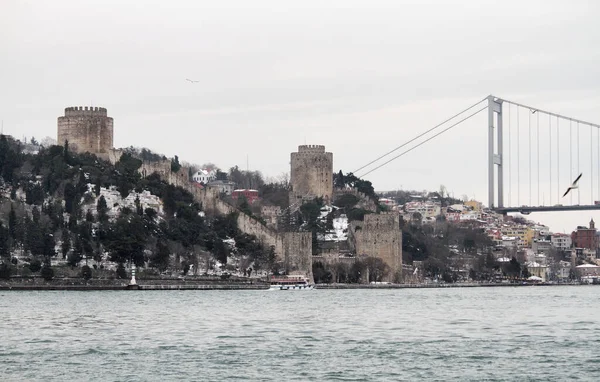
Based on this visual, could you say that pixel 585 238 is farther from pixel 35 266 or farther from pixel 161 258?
pixel 35 266

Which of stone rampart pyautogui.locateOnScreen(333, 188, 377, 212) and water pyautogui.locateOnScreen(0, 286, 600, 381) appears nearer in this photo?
water pyautogui.locateOnScreen(0, 286, 600, 381)

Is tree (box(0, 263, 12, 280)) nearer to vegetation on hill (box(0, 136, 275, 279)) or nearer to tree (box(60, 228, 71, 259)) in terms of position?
vegetation on hill (box(0, 136, 275, 279))

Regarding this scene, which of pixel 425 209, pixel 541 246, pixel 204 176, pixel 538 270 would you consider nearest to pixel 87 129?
pixel 538 270

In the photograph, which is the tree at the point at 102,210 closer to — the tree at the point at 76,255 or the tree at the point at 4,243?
the tree at the point at 76,255

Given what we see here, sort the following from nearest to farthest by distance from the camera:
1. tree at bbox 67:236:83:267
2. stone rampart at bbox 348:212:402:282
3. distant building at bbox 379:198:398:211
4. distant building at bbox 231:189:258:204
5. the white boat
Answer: tree at bbox 67:236:83:267 → the white boat → stone rampart at bbox 348:212:402:282 → distant building at bbox 231:189:258:204 → distant building at bbox 379:198:398:211

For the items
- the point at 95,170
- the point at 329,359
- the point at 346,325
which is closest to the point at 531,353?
the point at 329,359

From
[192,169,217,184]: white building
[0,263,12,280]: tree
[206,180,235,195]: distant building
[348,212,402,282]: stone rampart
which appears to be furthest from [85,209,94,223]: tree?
[192,169,217,184]: white building

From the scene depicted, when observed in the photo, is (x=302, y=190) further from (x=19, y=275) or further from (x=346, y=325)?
(x=346, y=325)

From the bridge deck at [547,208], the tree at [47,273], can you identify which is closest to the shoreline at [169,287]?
the tree at [47,273]
